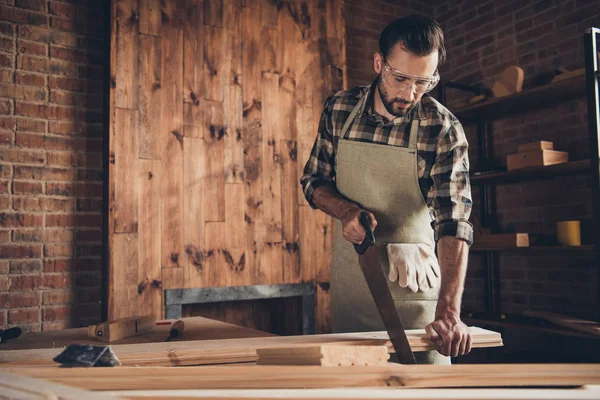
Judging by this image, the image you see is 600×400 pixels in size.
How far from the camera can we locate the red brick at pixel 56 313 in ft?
10.0

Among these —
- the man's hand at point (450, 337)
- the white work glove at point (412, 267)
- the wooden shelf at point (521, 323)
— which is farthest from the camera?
the wooden shelf at point (521, 323)

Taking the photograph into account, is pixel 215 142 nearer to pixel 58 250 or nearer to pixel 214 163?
pixel 214 163

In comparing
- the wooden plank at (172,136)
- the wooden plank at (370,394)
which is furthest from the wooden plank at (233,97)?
the wooden plank at (370,394)

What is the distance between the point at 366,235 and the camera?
1.66m

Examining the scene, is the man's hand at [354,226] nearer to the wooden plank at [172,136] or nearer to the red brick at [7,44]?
the wooden plank at [172,136]

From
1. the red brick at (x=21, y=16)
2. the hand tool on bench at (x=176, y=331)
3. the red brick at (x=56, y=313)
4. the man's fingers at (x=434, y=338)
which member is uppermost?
the red brick at (x=21, y=16)

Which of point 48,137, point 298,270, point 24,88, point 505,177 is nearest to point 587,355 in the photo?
point 505,177

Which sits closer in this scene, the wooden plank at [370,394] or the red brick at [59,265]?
the wooden plank at [370,394]

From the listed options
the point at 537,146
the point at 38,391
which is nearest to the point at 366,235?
the point at 38,391

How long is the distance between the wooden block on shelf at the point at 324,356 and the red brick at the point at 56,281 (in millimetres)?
2353

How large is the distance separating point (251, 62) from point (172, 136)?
29.1 inches

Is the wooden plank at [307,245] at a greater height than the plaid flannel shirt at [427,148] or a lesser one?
lesser

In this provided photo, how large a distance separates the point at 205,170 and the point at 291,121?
0.69 metres

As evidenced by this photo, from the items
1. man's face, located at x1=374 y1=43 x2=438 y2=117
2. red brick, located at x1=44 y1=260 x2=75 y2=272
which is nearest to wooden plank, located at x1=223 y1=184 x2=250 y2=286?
red brick, located at x1=44 y1=260 x2=75 y2=272
